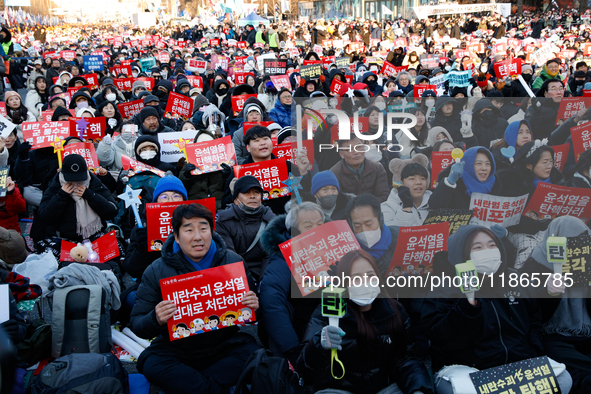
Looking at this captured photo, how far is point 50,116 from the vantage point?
7547 millimetres

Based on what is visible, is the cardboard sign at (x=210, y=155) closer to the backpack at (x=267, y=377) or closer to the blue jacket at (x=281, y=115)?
the blue jacket at (x=281, y=115)

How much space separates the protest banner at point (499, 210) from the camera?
360 cm

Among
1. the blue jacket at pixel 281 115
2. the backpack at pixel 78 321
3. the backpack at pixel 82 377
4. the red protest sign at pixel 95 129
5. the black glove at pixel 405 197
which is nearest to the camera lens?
the backpack at pixel 82 377

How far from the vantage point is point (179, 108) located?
851 centimetres

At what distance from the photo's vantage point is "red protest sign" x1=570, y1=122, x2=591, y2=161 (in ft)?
14.6

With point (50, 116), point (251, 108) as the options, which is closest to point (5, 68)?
point (50, 116)

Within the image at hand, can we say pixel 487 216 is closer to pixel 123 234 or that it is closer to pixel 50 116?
pixel 123 234

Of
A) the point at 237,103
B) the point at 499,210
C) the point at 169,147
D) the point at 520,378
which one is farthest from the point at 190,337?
the point at 237,103

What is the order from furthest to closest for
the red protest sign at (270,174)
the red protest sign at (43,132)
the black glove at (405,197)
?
the red protest sign at (43,132) < the red protest sign at (270,174) < the black glove at (405,197)

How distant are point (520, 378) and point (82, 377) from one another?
2307 millimetres

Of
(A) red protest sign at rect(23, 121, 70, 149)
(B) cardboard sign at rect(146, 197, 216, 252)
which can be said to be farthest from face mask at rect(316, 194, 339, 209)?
(A) red protest sign at rect(23, 121, 70, 149)

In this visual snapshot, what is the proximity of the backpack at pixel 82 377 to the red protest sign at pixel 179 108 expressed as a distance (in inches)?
241

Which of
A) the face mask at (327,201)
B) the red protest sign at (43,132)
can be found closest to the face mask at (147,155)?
the red protest sign at (43,132)

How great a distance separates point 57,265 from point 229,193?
1.66m
